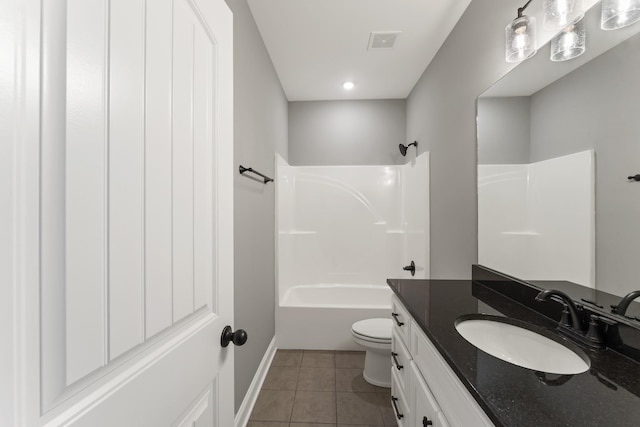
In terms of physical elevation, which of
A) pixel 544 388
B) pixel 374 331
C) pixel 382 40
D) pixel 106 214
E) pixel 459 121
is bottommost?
pixel 374 331

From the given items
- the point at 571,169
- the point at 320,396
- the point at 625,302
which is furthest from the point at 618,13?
the point at 320,396

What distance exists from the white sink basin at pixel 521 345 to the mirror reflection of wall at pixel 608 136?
27 cm

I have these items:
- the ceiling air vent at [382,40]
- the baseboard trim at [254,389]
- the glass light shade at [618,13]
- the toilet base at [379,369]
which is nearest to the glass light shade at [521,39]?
the glass light shade at [618,13]

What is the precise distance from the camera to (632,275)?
0.89m

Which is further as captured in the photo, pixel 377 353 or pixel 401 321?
pixel 377 353

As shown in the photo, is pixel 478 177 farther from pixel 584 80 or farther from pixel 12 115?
pixel 12 115

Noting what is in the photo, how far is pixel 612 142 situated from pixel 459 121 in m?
1.05

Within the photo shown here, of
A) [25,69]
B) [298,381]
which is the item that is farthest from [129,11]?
[298,381]

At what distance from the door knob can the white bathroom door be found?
73mm

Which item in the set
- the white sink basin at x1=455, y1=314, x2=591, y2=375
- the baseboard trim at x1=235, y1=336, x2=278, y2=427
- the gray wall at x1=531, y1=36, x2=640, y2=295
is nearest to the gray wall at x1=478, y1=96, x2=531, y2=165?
the gray wall at x1=531, y1=36, x2=640, y2=295

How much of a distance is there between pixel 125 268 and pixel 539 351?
4.15 feet

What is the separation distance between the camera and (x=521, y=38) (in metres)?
1.25

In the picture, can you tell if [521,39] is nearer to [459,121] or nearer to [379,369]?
[459,121]

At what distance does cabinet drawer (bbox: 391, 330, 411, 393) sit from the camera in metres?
1.35
